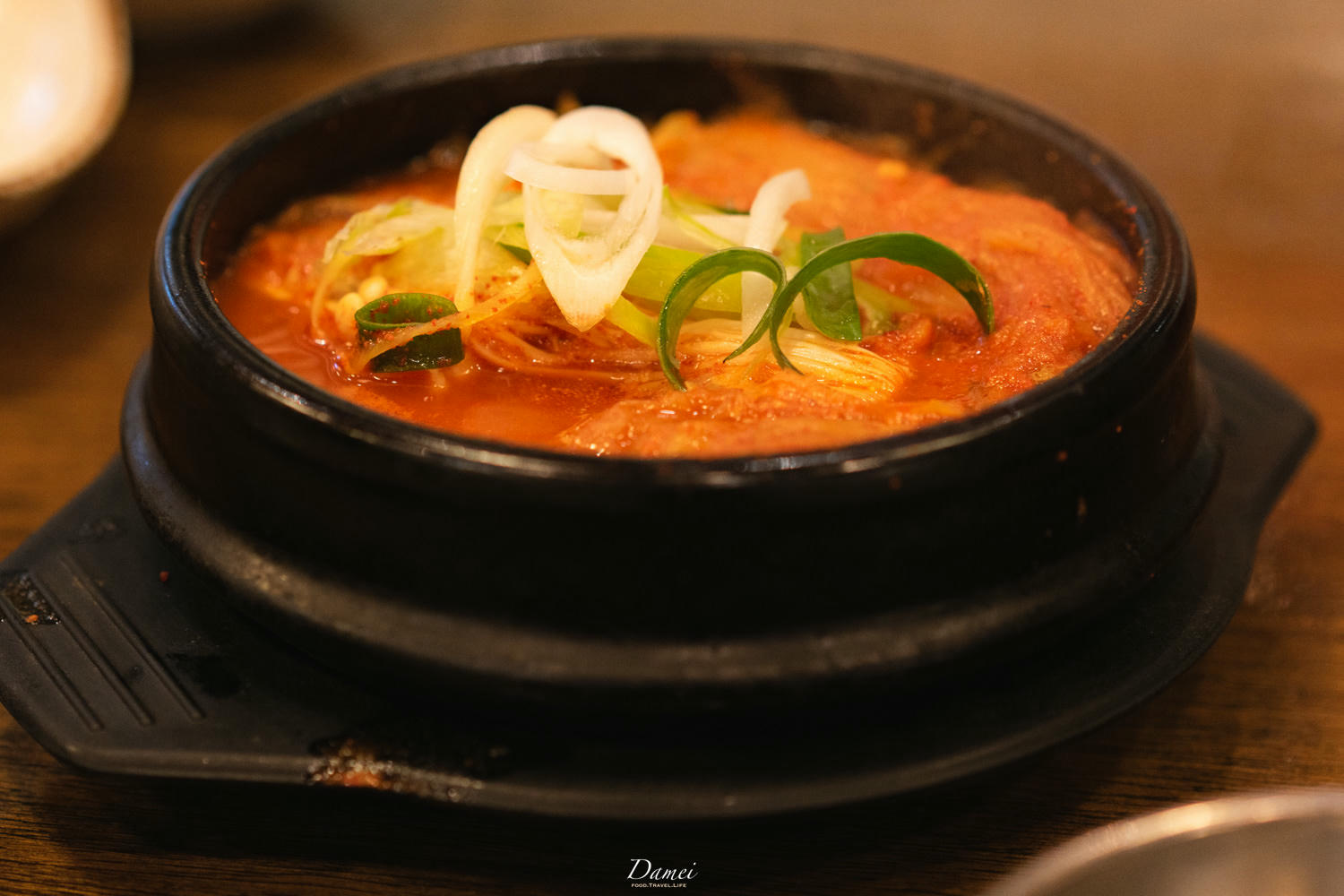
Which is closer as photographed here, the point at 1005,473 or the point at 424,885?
the point at 1005,473

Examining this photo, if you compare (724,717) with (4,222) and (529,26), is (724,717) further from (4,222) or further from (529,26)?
(529,26)

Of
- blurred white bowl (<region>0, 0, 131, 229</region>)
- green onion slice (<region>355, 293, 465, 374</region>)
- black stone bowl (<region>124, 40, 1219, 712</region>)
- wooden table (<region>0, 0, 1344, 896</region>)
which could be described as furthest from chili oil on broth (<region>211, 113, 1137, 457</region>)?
blurred white bowl (<region>0, 0, 131, 229</region>)

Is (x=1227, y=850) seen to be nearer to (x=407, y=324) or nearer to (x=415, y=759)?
(x=415, y=759)

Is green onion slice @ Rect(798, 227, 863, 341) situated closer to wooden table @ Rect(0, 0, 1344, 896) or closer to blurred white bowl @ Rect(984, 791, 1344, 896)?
wooden table @ Rect(0, 0, 1344, 896)

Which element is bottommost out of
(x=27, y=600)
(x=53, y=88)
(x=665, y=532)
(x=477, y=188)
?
(x=27, y=600)

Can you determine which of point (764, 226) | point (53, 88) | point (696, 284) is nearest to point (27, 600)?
point (696, 284)

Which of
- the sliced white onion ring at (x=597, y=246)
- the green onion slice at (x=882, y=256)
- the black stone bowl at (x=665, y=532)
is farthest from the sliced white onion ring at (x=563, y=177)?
the black stone bowl at (x=665, y=532)

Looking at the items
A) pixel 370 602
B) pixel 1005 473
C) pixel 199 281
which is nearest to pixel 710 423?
pixel 1005 473
